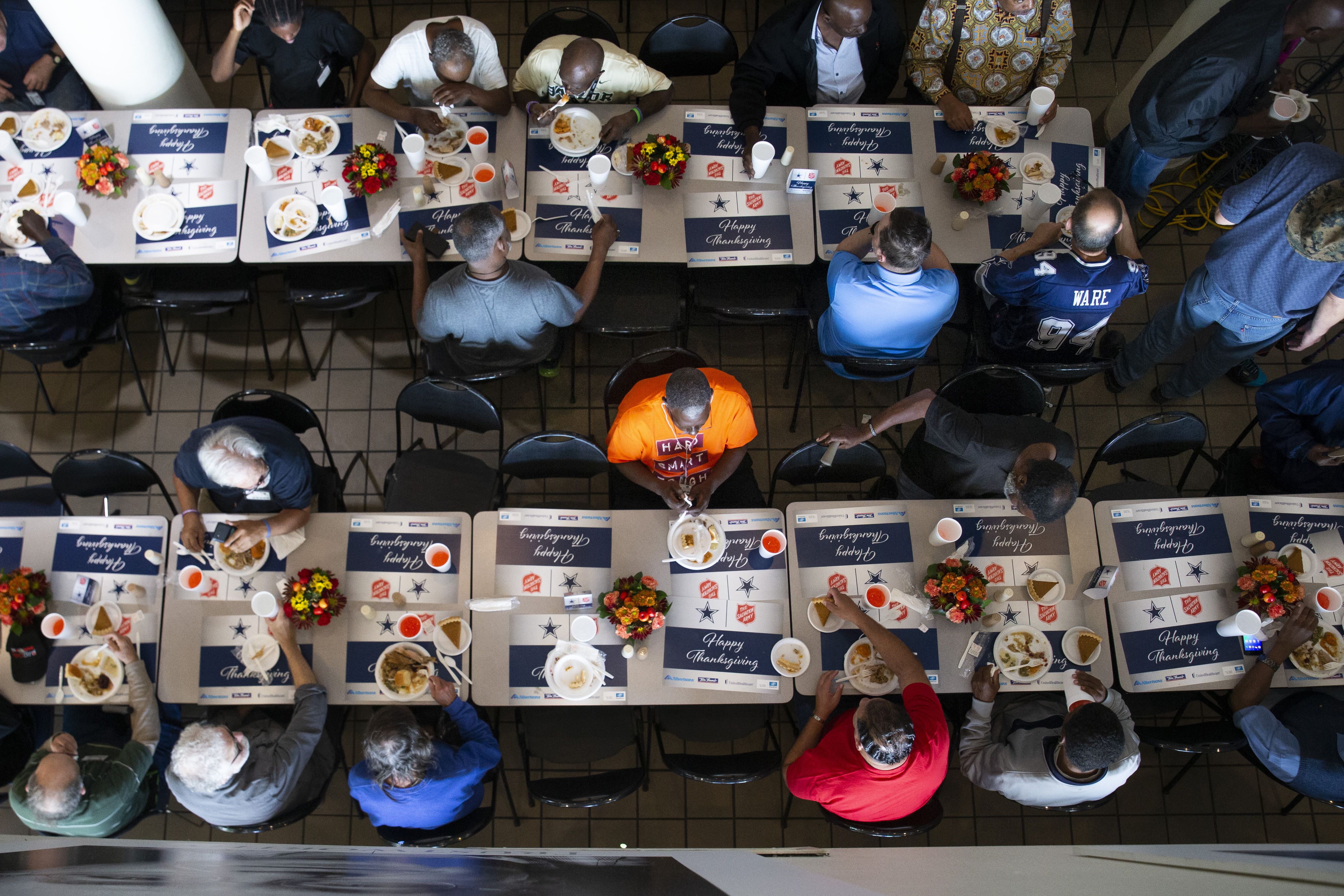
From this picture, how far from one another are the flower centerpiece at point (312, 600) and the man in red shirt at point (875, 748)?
7.71ft

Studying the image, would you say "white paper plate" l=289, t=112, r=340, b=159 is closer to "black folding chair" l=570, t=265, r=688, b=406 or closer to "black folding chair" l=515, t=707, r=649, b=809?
"black folding chair" l=570, t=265, r=688, b=406

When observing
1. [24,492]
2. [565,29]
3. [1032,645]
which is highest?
[565,29]

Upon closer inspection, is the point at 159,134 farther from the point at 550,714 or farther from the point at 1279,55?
the point at 1279,55

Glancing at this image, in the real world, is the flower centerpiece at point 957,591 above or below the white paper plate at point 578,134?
below

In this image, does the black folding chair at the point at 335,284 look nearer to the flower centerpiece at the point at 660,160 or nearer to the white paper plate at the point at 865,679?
the flower centerpiece at the point at 660,160

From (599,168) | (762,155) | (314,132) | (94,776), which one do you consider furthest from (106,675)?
(762,155)

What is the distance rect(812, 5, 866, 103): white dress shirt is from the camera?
5.21 m

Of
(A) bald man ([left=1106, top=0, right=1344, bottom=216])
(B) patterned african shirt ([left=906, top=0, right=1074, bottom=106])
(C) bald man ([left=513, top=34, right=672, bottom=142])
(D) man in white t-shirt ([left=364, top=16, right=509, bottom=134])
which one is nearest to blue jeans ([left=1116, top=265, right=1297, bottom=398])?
(A) bald man ([left=1106, top=0, right=1344, bottom=216])

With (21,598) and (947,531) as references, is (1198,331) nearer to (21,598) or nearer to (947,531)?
(947,531)

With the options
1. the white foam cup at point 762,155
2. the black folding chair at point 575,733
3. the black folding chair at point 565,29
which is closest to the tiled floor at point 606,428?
the black folding chair at point 575,733

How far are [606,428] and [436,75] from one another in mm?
2475

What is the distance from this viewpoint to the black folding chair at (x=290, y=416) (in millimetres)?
4625

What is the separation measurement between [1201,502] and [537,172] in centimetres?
412

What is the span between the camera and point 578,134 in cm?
512
